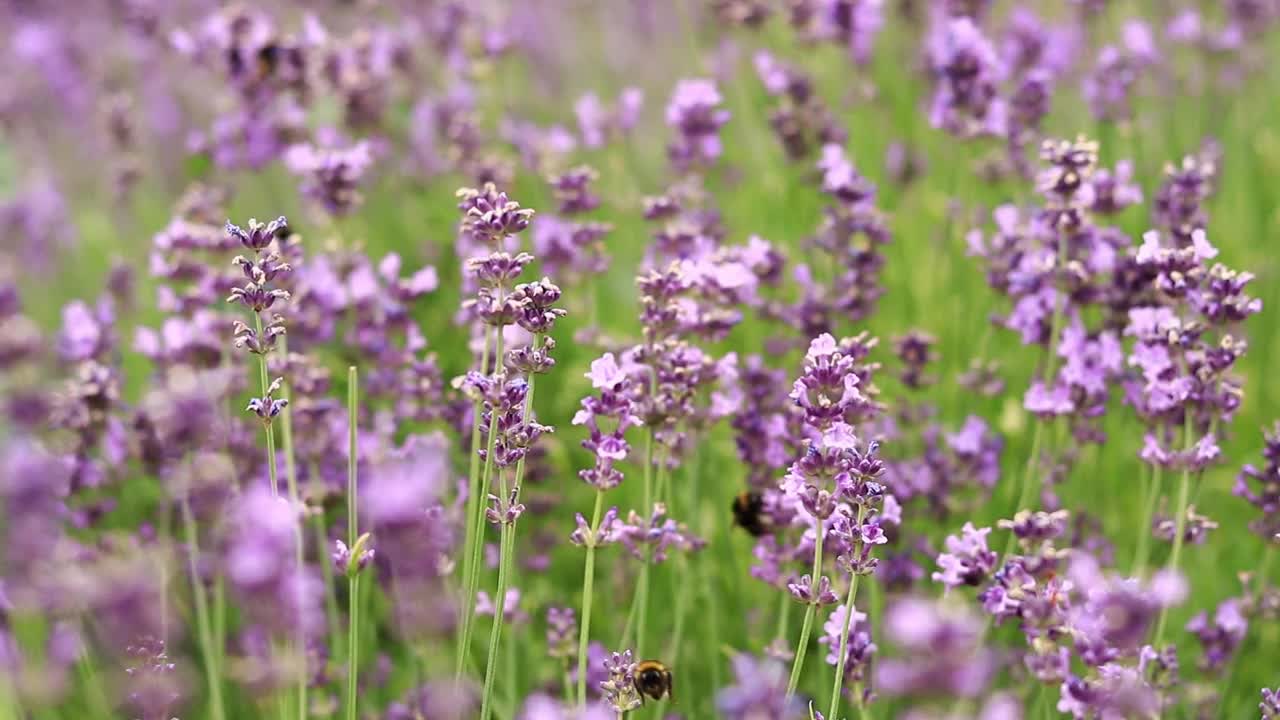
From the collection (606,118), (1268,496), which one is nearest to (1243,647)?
(1268,496)

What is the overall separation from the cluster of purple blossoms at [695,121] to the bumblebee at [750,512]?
45.3 inches

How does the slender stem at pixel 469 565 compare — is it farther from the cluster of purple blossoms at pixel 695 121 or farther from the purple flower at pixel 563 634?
the cluster of purple blossoms at pixel 695 121

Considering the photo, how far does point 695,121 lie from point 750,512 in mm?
1235

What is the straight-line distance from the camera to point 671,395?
218 cm

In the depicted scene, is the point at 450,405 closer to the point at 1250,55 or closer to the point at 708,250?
the point at 708,250

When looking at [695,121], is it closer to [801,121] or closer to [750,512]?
[801,121]

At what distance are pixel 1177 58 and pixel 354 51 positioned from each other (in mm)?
3270

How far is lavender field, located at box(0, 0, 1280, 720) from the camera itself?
1.84 meters

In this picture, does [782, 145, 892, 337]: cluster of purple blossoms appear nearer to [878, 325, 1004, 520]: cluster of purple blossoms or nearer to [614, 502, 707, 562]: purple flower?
[878, 325, 1004, 520]: cluster of purple blossoms

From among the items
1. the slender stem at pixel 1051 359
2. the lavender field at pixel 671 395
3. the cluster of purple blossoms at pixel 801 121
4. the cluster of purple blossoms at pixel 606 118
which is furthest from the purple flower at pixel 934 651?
the cluster of purple blossoms at pixel 606 118

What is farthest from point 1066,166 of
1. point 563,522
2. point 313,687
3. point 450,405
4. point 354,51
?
point 354,51

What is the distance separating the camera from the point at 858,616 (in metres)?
1.99

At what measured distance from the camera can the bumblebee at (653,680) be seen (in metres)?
2.10

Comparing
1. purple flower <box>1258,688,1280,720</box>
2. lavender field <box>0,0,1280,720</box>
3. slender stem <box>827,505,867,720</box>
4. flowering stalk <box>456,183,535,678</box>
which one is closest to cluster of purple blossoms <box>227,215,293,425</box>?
lavender field <box>0,0,1280,720</box>
